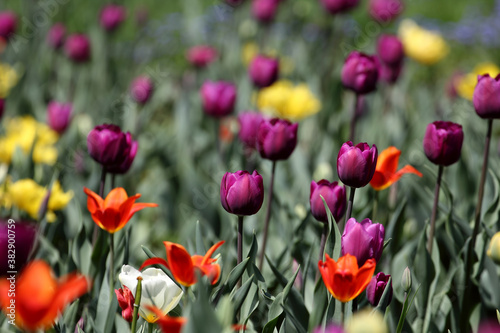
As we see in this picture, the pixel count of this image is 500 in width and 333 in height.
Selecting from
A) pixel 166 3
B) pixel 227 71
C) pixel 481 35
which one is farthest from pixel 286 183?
pixel 166 3

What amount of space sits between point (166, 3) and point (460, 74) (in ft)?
11.8

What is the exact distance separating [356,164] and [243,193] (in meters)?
0.22

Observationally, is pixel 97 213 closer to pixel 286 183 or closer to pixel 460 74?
pixel 286 183

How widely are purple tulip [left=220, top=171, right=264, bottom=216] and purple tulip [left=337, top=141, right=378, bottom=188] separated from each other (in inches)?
6.3

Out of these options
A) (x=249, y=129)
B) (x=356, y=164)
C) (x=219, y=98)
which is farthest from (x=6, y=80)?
(x=356, y=164)

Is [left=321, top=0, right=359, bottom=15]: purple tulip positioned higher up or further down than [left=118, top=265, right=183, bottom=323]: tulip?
higher up

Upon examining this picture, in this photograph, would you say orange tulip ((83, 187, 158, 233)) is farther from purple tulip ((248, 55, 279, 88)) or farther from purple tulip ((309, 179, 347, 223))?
purple tulip ((248, 55, 279, 88))

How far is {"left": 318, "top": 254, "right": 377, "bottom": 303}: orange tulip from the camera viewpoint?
0.91 m

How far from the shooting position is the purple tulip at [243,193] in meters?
1.08

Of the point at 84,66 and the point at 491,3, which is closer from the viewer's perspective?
the point at 84,66

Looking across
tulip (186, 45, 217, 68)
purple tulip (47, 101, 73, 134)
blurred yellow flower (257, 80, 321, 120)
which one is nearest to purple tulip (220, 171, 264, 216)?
purple tulip (47, 101, 73, 134)

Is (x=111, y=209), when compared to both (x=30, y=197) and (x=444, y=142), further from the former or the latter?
(x=444, y=142)

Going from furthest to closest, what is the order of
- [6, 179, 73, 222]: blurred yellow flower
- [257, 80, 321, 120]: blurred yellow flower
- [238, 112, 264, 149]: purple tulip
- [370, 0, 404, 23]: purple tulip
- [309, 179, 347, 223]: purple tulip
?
[370, 0, 404, 23]: purple tulip < [257, 80, 321, 120]: blurred yellow flower < [238, 112, 264, 149]: purple tulip < [6, 179, 73, 222]: blurred yellow flower < [309, 179, 347, 223]: purple tulip

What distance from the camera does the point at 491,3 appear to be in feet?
20.0
